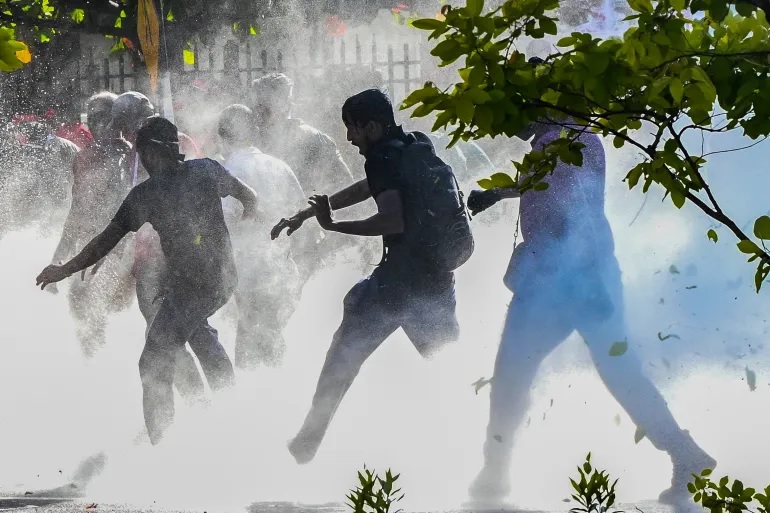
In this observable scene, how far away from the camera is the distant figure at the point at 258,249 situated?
5.78 metres

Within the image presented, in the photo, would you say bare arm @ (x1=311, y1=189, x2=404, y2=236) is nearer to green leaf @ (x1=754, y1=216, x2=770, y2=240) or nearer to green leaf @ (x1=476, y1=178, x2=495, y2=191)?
green leaf @ (x1=476, y1=178, x2=495, y2=191)

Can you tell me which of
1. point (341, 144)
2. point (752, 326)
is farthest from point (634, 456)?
point (341, 144)

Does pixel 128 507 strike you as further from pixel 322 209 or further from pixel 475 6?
pixel 475 6

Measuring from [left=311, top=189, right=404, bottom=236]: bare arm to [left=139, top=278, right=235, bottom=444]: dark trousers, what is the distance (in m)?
0.75

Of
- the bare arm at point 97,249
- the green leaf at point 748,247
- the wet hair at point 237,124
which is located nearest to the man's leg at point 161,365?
the bare arm at point 97,249

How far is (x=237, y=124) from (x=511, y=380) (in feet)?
6.46

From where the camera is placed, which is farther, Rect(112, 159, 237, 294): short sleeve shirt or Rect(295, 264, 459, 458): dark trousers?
Rect(112, 159, 237, 294): short sleeve shirt

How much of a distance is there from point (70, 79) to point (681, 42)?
4.59 m

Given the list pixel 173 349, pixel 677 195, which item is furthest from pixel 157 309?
pixel 677 195

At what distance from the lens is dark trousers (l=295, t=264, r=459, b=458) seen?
548cm

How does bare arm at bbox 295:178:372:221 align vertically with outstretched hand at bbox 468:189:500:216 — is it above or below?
above

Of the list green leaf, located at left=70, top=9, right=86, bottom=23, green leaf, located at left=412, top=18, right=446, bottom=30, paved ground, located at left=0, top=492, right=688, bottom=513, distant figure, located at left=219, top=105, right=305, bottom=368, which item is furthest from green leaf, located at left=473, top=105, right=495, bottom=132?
green leaf, located at left=70, top=9, right=86, bottom=23

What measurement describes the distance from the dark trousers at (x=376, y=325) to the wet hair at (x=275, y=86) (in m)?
1.07

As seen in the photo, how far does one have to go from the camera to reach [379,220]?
17.9ft
